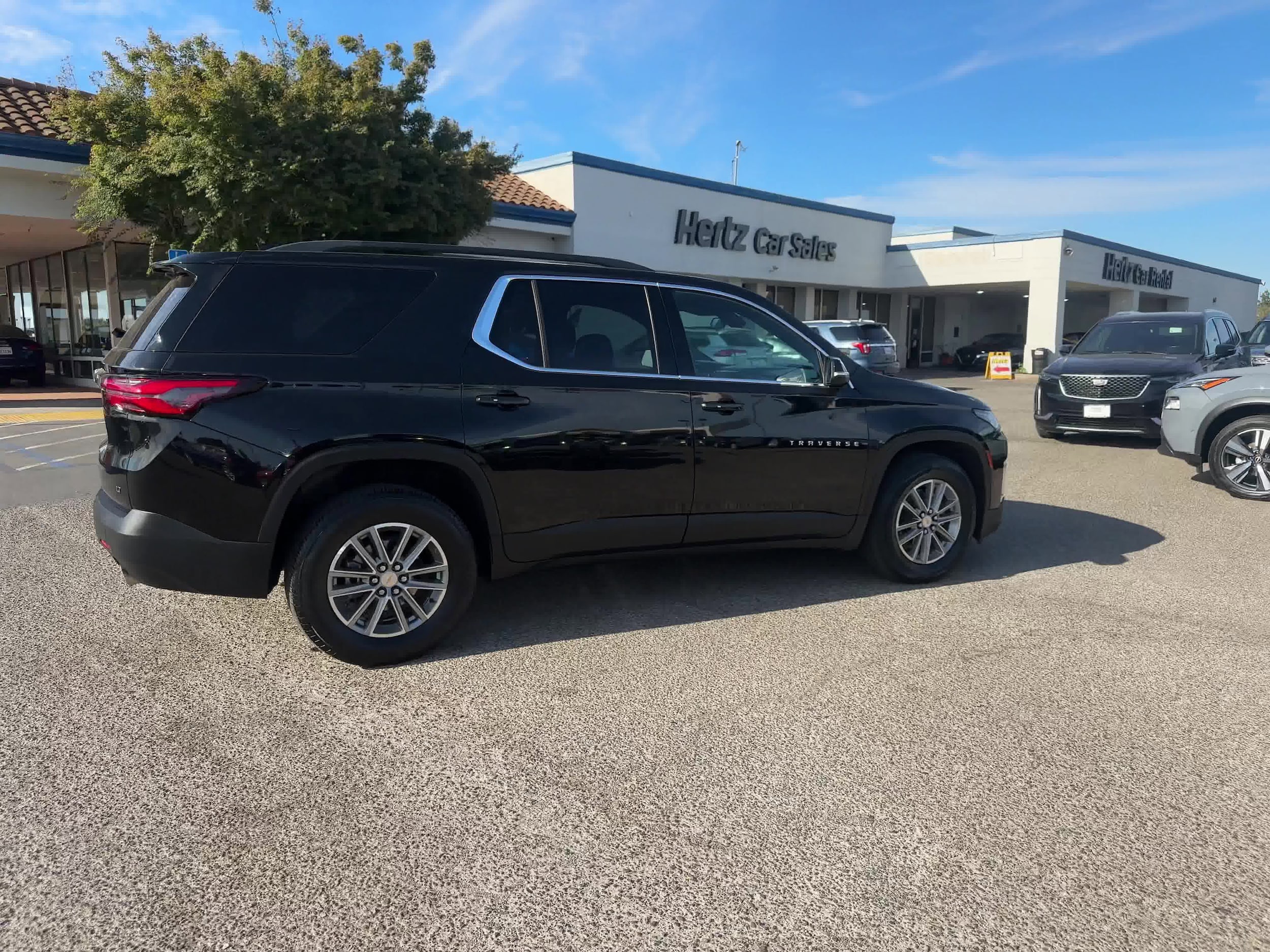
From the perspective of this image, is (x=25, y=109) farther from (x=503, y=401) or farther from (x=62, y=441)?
(x=503, y=401)

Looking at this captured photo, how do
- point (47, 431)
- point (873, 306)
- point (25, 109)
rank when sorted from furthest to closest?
point (873, 306) < point (25, 109) < point (47, 431)

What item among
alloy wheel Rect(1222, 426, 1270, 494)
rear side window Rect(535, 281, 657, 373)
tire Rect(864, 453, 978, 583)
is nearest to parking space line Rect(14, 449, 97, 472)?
rear side window Rect(535, 281, 657, 373)

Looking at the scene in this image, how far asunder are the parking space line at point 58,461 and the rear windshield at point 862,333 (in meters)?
13.2

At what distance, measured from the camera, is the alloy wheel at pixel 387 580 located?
4078 millimetres

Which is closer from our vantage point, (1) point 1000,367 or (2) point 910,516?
(2) point 910,516

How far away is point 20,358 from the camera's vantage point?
65.9ft

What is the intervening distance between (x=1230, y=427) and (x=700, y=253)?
58.5 ft

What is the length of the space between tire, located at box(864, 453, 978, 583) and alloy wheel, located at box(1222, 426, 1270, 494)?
4288 mm

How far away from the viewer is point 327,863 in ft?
8.92

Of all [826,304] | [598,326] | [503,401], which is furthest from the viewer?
[826,304]

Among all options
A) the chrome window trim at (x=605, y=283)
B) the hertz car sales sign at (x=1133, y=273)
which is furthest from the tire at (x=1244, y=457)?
the hertz car sales sign at (x=1133, y=273)

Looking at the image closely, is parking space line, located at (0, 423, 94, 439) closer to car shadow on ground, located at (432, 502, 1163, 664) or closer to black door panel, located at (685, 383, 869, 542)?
car shadow on ground, located at (432, 502, 1163, 664)

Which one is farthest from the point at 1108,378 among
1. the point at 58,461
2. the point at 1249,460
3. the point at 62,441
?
the point at 62,441

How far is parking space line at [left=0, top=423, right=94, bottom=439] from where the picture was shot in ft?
38.7
